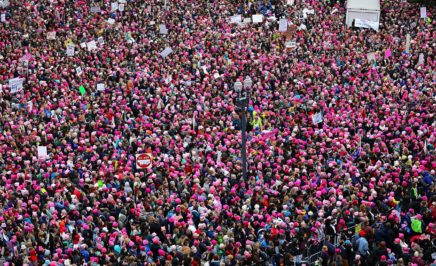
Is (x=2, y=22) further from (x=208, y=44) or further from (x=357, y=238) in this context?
(x=357, y=238)

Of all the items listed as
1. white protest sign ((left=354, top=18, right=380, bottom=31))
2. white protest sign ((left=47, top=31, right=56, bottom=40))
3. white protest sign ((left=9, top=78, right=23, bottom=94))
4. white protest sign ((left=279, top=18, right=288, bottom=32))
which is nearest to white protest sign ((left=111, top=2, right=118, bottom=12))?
white protest sign ((left=47, top=31, right=56, bottom=40))

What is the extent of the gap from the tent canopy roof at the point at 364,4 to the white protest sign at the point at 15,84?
597 inches

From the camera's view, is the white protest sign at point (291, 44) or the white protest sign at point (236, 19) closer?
the white protest sign at point (291, 44)

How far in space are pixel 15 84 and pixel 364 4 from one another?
16.1 meters

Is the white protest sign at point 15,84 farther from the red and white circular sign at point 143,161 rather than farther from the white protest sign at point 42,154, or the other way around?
the red and white circular sign at point 143,161

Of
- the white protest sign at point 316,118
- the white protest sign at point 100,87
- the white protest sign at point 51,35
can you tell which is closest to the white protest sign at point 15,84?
the white protest sign at point 100,87

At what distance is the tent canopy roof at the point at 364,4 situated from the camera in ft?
126

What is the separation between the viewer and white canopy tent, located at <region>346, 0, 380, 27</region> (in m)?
38.2

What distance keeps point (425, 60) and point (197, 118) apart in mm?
10104

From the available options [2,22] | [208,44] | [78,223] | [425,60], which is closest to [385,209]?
[78,223]

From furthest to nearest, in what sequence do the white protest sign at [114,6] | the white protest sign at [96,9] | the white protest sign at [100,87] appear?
the white protest sign at [96,9] < the white protest sign at [114,6] < the white protest sign at [100,87]

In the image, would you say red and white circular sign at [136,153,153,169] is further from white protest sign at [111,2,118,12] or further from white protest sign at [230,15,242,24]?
white protest sign at [111,2,118,12]

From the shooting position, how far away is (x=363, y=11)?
38344 millimetres

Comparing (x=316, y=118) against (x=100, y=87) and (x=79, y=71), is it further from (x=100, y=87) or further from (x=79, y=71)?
(x=79, y=71)
